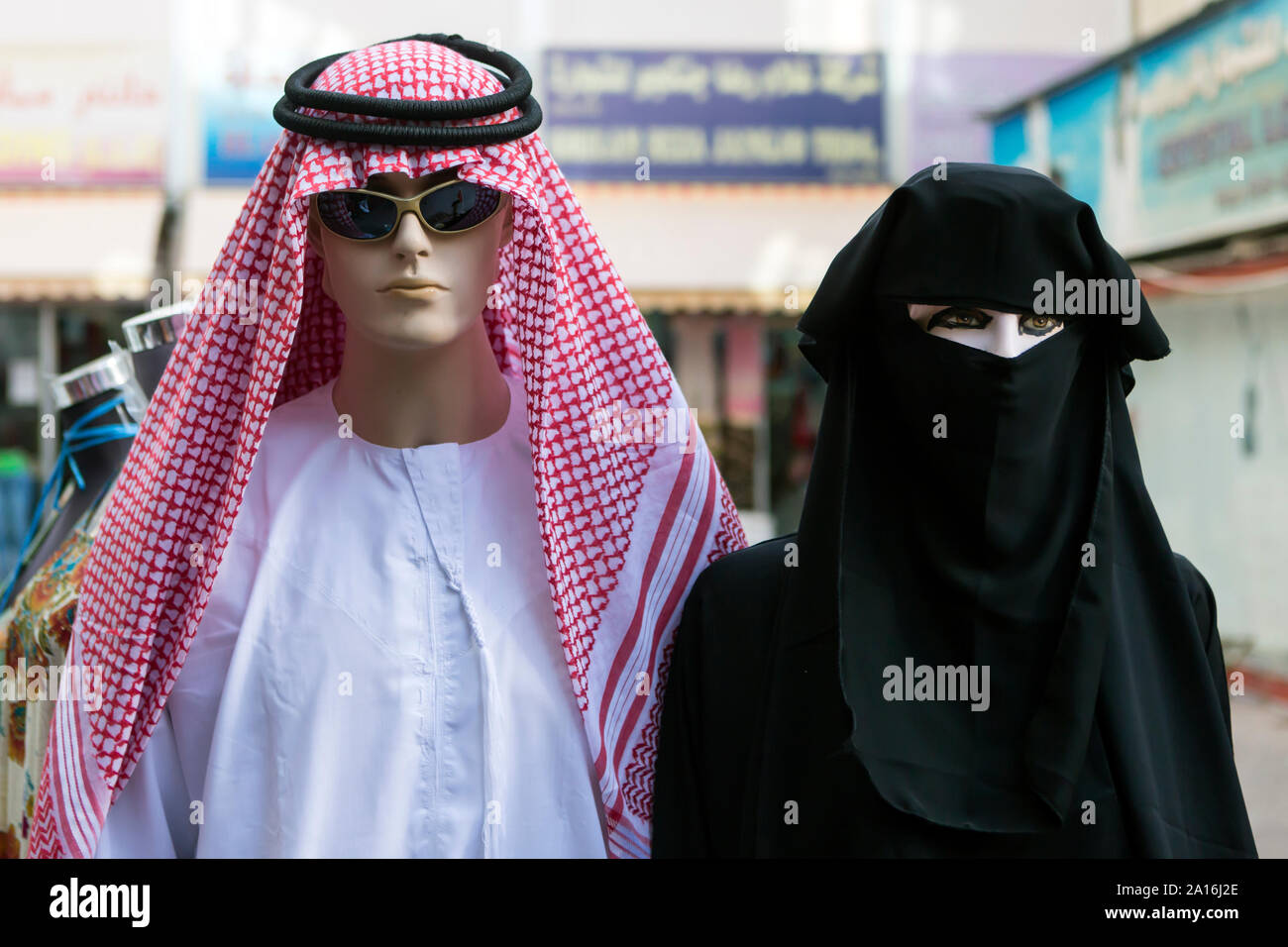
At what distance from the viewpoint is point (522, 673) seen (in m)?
1.96

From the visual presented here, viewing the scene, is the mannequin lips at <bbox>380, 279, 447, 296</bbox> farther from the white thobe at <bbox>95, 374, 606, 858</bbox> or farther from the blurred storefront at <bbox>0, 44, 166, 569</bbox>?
the blurred storefront at <bbox>0, 44, 166, 569</bbox>

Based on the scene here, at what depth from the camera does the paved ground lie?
5.16 meters

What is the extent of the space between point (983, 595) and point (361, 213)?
109 centimetres

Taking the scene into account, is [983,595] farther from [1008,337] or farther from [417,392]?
[417,392]

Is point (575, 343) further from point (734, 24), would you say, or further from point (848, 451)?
point (734, 24)

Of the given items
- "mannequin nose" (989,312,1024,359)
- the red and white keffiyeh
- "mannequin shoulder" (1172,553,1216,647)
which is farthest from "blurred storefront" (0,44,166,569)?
"mannequin shoulder" (1172,553,1216,647)

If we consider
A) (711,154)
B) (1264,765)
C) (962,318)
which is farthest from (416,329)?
(711,154)

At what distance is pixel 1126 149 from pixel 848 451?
768cm

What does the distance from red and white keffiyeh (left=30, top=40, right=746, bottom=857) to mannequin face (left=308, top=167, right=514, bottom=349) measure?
64 mm

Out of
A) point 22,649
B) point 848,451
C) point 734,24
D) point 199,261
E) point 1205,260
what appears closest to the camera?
point 848,451

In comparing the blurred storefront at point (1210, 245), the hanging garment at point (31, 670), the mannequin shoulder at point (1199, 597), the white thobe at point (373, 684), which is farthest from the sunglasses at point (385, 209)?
the blurred storefront at point (1210, 245)

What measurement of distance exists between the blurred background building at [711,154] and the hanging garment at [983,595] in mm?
6753

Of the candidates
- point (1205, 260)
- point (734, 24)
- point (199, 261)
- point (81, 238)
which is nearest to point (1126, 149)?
point (1205, 260)

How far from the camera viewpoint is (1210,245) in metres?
8.00
